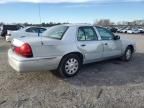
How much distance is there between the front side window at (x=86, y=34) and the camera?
6.43 meters

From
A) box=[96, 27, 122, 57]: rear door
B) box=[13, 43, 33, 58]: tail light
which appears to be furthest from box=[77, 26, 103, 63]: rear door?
box=[13, 43, 33, 58]: tail light

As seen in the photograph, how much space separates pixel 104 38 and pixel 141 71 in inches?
60.4

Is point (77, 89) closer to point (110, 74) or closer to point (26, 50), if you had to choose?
point (26, 50)

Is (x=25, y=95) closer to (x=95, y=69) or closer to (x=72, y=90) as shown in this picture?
(x=72, y=90)

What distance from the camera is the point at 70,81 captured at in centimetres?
587

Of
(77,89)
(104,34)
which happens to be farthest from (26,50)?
(104,34)

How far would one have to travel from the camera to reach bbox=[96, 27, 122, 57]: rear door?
7.11 m

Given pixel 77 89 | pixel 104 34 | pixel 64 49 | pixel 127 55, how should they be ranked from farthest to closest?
1. pixel 127 55
2. pixel 104 34
3. pixel 64 49
4. pixel 77 89

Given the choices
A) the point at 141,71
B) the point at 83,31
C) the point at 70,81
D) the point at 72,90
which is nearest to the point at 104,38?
the point at 83,31

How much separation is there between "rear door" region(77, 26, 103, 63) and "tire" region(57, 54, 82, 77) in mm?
331

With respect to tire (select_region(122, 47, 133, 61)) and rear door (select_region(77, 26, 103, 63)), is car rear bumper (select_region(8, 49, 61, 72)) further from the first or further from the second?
tire (select_region(122, 47, 133, 61))

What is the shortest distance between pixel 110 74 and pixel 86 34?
1.37m

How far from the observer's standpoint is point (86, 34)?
21.6ft

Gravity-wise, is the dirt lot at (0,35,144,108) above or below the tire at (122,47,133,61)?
below
